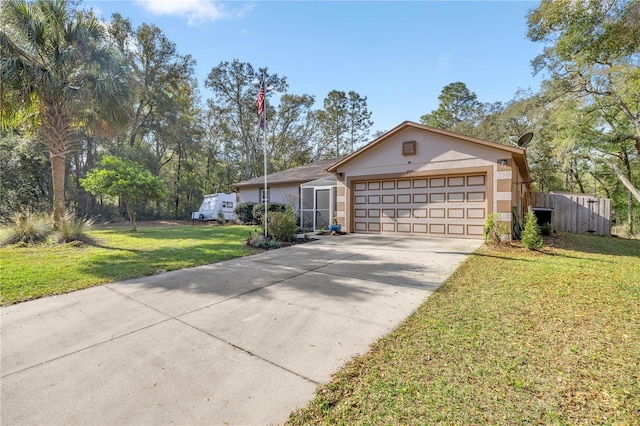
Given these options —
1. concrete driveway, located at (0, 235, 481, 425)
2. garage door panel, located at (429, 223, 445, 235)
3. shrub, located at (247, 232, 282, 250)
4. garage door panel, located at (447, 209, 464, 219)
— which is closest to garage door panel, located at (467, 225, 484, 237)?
garage door panel, located at (447, 209, 464, 219)

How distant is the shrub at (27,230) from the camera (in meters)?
8.69

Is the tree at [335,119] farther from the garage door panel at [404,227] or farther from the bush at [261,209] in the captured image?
the garage door panel at [404,227]

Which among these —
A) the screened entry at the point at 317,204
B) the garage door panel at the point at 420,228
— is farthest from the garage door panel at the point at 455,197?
the screened entry at the point at 317,204

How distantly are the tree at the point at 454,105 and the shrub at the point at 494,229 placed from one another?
23.2 meters

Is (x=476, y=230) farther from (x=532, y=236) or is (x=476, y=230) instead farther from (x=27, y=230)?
(x=27, y=230)

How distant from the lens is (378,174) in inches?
471

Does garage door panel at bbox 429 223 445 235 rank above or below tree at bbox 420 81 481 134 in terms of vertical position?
below


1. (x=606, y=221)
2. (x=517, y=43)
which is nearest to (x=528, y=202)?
(x=606, y=221)

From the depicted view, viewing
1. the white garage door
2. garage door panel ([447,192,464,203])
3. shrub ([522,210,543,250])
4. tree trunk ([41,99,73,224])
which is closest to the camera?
shrub ([522,210,543,250])

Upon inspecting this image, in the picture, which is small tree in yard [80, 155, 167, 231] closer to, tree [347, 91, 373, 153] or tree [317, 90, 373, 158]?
tree [317, 90, 373, 158]

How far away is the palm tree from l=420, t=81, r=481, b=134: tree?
1106 inches

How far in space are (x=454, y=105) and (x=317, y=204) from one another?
23.0 m

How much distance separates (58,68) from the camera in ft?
29.1

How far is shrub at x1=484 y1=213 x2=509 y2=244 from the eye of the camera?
8680 mm
